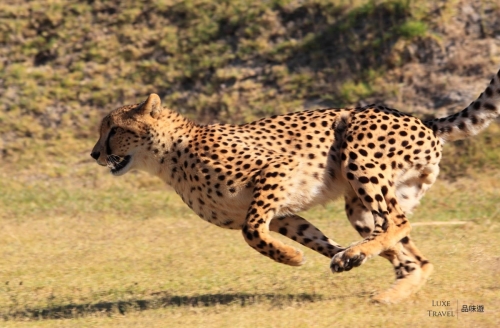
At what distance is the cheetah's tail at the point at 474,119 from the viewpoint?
22.3ft

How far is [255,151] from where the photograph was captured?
670 centimetres

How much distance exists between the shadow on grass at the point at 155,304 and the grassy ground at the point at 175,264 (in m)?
0.01

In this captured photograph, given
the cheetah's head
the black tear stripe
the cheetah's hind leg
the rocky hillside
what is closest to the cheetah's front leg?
the cheetah's hind leg

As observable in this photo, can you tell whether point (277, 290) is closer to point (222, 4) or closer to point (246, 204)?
point (246, 204)

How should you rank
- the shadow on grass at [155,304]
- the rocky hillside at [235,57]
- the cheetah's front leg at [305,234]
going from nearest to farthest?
the shadow on grass at [155,304] → the cheetah's front leg at [305,234] → the rocky hillside at [235,57]

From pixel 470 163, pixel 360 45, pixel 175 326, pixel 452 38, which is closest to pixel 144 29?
pixel 360 45

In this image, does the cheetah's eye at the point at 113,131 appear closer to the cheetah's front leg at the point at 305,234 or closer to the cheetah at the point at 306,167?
the cheetah at the point at 306,167

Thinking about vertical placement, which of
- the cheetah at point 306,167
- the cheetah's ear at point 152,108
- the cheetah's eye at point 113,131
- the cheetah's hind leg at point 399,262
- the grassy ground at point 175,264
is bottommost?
the grassy ground at point 175,264

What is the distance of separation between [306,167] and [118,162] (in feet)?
4.48

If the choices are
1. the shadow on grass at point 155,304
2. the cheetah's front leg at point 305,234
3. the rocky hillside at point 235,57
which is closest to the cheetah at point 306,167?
the cheetah's front leg at point 305,234

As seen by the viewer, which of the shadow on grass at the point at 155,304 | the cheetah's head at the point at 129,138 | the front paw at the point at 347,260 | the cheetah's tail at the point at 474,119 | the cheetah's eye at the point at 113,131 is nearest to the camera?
the front paw at the point at 347,260

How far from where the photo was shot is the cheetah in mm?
6312

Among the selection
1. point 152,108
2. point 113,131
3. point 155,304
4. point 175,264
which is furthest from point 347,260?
point 175,264

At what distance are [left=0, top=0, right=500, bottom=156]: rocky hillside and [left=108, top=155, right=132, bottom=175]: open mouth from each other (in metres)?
5.44
